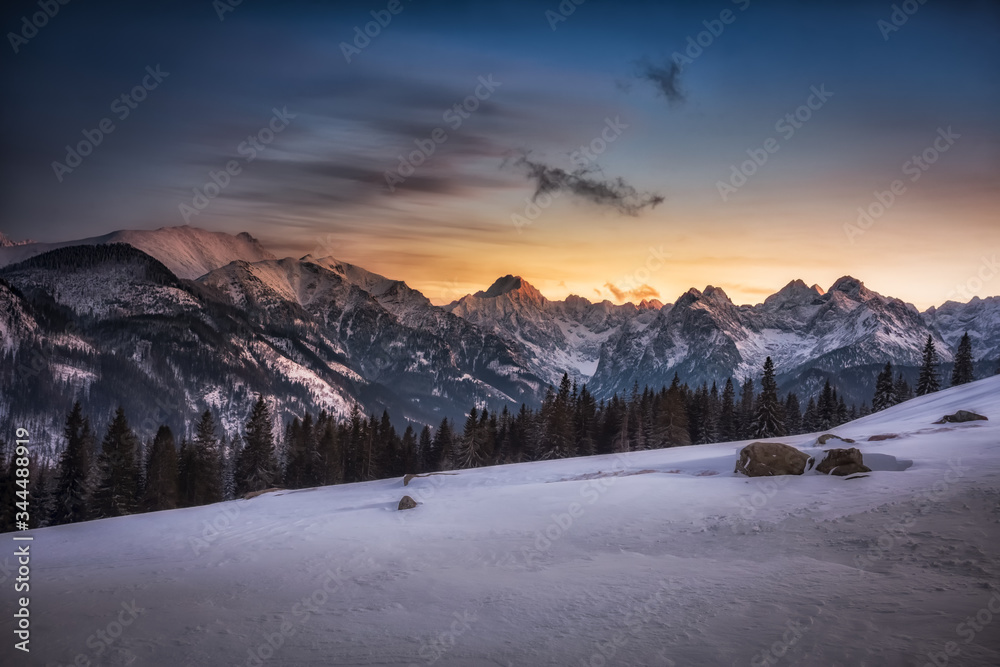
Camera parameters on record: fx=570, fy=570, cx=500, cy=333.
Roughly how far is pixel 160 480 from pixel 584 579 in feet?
205

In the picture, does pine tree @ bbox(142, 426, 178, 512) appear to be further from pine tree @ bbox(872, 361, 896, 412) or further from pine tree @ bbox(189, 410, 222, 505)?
pine tree @ bbox(872, 361, 896, 412)

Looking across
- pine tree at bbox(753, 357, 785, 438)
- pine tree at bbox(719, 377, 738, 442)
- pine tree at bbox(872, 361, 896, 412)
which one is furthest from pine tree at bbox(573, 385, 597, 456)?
pine tree at bbox(872, 361, 896, 412)

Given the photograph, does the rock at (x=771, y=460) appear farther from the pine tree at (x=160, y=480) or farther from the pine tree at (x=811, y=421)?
the pine tree at (x=811, y=421)

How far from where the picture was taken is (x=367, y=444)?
81.6 meters

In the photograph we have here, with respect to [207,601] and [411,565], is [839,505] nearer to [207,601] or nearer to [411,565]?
[411,565]

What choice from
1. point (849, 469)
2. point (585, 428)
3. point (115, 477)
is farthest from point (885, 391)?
point (115, 477)

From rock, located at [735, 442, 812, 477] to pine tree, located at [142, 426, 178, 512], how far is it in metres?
59.8

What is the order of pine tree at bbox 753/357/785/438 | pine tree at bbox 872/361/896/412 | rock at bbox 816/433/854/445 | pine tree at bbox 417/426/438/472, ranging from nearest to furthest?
1. rock at bbox 816/433/854/445
2. pine tree at bbox 753/357/785/438
3. pine tree at bbox 417/426/438/472
4. pine tree at bbox 872/361/896/412

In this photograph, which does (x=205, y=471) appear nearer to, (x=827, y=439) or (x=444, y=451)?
(x=444, y=451)

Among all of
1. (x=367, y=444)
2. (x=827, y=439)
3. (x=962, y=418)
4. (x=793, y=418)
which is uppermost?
(x=962, y=418)

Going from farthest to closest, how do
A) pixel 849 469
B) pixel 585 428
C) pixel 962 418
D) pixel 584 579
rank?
1. pixel 585 428
2. pixel 962 418
3. pixel 849 469
4. pixel 584 579

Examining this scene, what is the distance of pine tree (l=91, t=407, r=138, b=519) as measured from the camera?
58531mm

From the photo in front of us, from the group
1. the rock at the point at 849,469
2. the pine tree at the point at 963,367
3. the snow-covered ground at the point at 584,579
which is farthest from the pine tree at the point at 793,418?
the rock at the point at 849,469

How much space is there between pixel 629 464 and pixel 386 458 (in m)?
51.6
